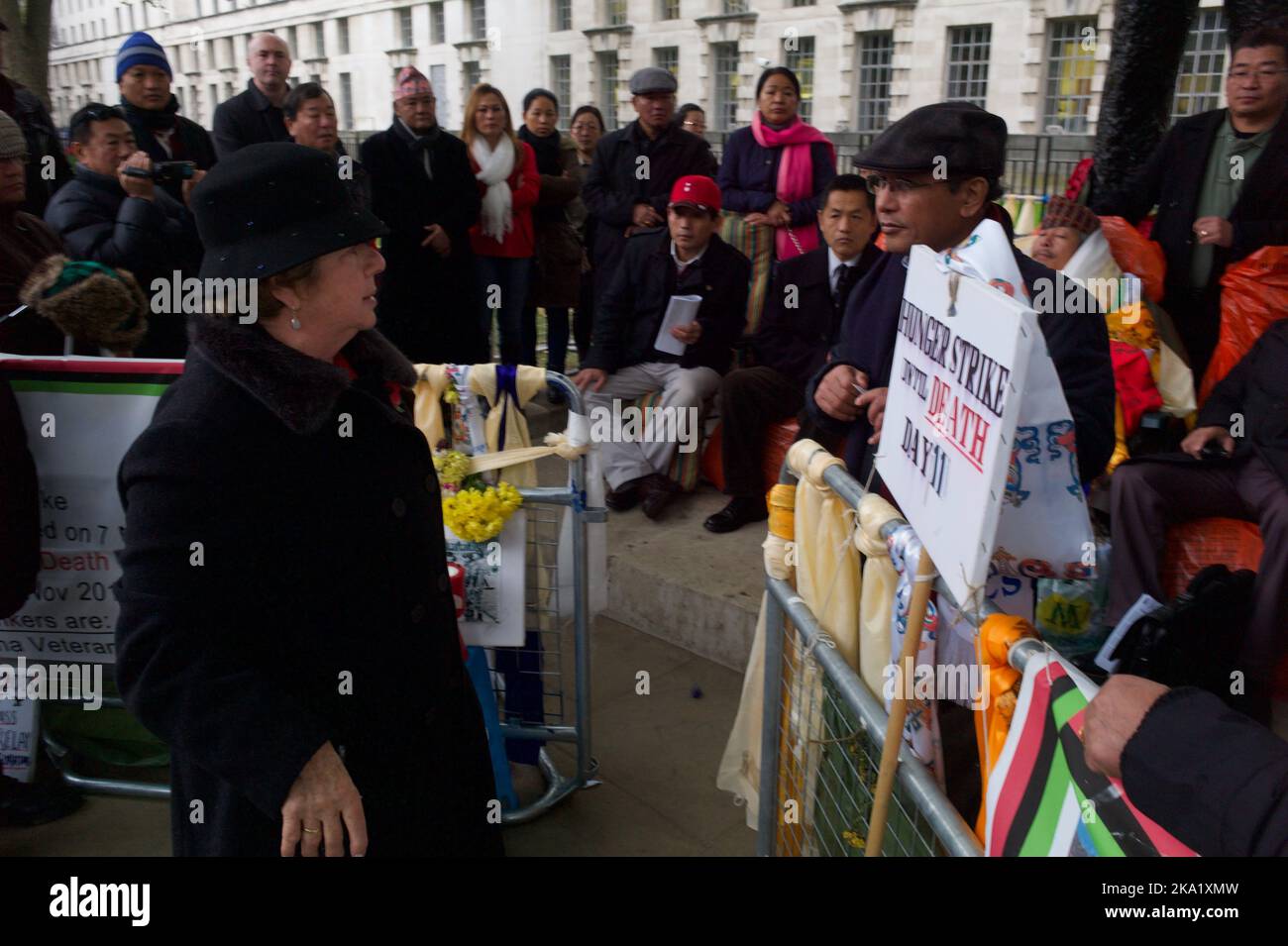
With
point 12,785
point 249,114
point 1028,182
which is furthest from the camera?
point 1028,182

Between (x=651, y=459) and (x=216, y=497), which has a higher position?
(x=216, y=497)

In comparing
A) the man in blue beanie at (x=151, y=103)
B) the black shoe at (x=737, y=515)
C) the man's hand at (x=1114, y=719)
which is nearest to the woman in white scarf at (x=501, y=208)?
the man in blue beanie at (x=151, y=103)

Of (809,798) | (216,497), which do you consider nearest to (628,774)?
(809,798)

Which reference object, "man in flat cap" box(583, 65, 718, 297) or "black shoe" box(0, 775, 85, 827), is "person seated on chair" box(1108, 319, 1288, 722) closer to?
"man in flat cap" box(583, 65, 718, 297)

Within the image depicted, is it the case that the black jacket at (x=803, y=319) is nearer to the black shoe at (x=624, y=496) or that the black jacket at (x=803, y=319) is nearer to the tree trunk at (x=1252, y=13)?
the black shoe at (x=624, y=496)

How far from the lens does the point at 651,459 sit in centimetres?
509

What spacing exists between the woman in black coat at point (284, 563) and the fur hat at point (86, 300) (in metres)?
1.97

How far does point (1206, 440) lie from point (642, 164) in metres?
3.71

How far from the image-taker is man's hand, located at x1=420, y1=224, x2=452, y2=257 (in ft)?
18.6

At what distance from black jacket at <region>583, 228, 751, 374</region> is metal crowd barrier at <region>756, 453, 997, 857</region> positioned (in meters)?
2.77

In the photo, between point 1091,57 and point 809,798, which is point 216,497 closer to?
point 809,798

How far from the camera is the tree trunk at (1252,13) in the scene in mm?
4609

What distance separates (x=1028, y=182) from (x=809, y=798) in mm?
11587

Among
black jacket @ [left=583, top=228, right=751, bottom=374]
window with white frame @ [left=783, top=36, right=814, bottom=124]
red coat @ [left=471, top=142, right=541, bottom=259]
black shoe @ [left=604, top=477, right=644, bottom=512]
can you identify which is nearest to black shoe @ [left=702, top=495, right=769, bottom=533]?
black shoe @ [left=604, top=477, right=644, bottom=512]
